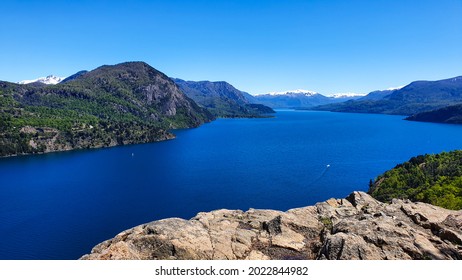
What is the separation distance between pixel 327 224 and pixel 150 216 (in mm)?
64339

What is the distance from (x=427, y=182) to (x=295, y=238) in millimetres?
70430

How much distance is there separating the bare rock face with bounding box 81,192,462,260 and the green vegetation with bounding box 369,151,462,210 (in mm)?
36143

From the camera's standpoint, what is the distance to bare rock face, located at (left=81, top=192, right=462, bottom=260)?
73.8 ft

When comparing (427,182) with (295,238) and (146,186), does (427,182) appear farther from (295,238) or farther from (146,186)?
(146,186)

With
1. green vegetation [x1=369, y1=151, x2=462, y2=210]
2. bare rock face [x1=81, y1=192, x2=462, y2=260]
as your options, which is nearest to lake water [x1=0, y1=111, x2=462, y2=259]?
green vegetation [x1=369, y1=151, x2=462, y2=210]

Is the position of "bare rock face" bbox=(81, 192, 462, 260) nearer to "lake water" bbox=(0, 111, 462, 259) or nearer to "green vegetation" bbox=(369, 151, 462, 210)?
"green vegetation" bbox=(369, 151, 462, 210)

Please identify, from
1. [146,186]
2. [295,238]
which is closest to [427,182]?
[295,238]

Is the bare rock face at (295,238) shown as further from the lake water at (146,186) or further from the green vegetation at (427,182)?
the lake water at (146,186)

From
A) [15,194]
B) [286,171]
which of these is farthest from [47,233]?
[286,171]

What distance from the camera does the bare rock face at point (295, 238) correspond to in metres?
22.5

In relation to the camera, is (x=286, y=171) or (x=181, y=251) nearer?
(x=181, y=251)

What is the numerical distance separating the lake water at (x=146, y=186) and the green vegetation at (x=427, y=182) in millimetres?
13526
